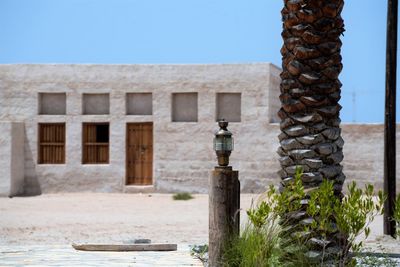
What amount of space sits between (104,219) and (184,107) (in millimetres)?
6400

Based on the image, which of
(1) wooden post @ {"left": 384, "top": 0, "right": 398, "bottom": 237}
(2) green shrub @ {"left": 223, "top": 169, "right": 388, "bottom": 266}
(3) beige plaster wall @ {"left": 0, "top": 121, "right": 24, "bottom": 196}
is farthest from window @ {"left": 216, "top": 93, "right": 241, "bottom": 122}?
(2) green shrub @ {"left": 223, "top": 169, "right": 388, "bottom": 266}

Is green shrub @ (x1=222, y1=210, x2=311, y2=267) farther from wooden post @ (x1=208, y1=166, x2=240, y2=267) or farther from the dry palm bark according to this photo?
the dry palm bark

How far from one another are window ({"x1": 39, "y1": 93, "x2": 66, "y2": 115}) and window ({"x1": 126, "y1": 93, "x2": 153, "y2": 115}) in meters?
2.22

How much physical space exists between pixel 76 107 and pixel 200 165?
450 centimetres

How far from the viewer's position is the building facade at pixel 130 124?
2031 cm

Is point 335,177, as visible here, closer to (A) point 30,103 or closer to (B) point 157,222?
(B) point 157,222

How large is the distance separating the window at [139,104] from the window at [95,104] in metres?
0.71

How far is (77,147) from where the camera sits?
21.0m

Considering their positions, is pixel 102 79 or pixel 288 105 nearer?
pixel 288 105

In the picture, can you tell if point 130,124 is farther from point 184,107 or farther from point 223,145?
point 223,145

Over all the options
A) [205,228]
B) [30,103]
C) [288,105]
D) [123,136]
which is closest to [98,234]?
[205,228]

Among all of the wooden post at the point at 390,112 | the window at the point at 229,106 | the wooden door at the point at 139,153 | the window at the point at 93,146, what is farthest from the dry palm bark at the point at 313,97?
the window at the point at 93,146

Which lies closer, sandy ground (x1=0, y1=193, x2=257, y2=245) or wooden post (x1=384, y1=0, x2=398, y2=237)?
wooden post (x1=384, y1=0, x2=398, y2=237)

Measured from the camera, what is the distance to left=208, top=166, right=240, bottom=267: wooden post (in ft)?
22.9
